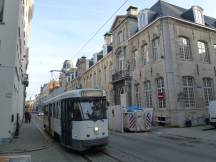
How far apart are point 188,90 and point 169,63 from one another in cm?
332

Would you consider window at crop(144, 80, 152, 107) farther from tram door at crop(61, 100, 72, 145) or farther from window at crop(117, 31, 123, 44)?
tram door at crop(61, 100, 72, 145)

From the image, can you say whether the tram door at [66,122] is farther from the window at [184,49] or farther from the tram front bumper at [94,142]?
the window at [184,49]

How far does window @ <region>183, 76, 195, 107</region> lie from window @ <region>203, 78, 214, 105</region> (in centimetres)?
198

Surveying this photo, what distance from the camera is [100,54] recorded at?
4178 centimetres

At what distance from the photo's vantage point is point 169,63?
2111 cm

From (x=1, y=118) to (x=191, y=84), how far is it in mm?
17147

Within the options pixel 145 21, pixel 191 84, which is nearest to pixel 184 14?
pixel 145 21

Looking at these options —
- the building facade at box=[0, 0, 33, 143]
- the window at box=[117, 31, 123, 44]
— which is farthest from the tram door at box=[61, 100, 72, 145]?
the window at box=[117, 31, 123, 44]

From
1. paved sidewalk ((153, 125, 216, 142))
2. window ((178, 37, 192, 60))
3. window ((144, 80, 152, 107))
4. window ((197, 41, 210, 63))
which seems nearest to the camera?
paved sidewalk ((153, 125, 216, 142))

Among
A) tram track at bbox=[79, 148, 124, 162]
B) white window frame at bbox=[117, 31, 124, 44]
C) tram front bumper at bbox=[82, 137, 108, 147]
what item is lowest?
tram track at bbox=[79, 148, 124, 162]

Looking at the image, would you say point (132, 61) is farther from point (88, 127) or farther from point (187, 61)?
point (88, 127)

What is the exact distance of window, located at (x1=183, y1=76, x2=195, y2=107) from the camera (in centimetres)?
2150

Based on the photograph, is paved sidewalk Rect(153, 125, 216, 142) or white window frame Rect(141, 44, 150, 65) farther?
white window frame Rect(141, 44, 150, 65)

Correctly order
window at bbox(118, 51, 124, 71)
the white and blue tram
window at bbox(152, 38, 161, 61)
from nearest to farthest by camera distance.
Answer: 1. the white and blue tram
2. window at bbox(152, 38, 161, 61)
3. window at bbox(118, 51, 124, 71)
